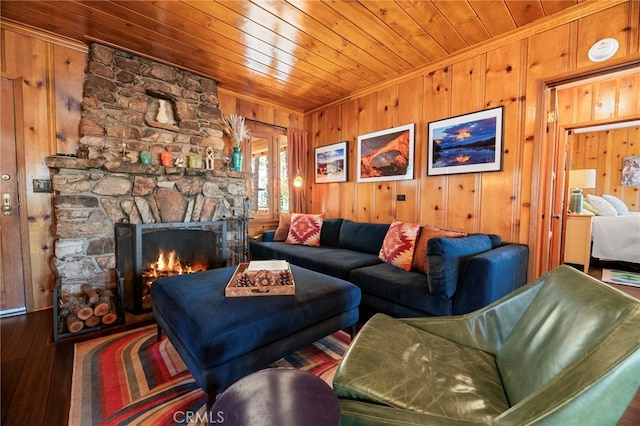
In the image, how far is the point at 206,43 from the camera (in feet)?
8.01

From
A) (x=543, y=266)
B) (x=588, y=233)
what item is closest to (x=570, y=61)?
(x=543, y=266)

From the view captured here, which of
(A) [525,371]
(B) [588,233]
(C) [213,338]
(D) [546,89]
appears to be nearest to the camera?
(A) [525,371]

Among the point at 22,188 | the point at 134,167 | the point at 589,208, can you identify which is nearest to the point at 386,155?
the point at 134,167

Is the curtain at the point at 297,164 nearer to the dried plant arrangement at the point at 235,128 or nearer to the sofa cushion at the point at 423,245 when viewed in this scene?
the dried plant arrangement at the point at 235,128

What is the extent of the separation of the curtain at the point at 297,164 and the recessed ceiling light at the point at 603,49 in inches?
127

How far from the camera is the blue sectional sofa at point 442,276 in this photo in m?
1.74

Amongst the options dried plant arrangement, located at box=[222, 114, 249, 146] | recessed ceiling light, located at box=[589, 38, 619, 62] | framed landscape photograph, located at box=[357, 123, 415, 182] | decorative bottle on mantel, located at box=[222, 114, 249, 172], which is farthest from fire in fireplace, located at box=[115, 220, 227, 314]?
recessed ceiling light, located at box=[589, 38, 619, 62]

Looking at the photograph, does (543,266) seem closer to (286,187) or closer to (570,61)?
(570,61)

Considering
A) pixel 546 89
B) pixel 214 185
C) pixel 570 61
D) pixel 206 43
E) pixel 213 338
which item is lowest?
pixel 213 338

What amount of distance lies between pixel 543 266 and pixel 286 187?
10.6 feet

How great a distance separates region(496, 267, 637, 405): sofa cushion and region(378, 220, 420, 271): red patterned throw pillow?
127cm

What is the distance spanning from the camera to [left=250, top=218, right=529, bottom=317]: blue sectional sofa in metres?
1.74

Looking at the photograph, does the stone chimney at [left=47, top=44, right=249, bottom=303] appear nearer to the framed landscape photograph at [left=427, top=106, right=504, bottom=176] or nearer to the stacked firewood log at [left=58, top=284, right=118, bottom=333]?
the stacked firewood log at [left=58, top=284, right=118, bottom=333]

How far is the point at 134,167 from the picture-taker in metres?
2.46
